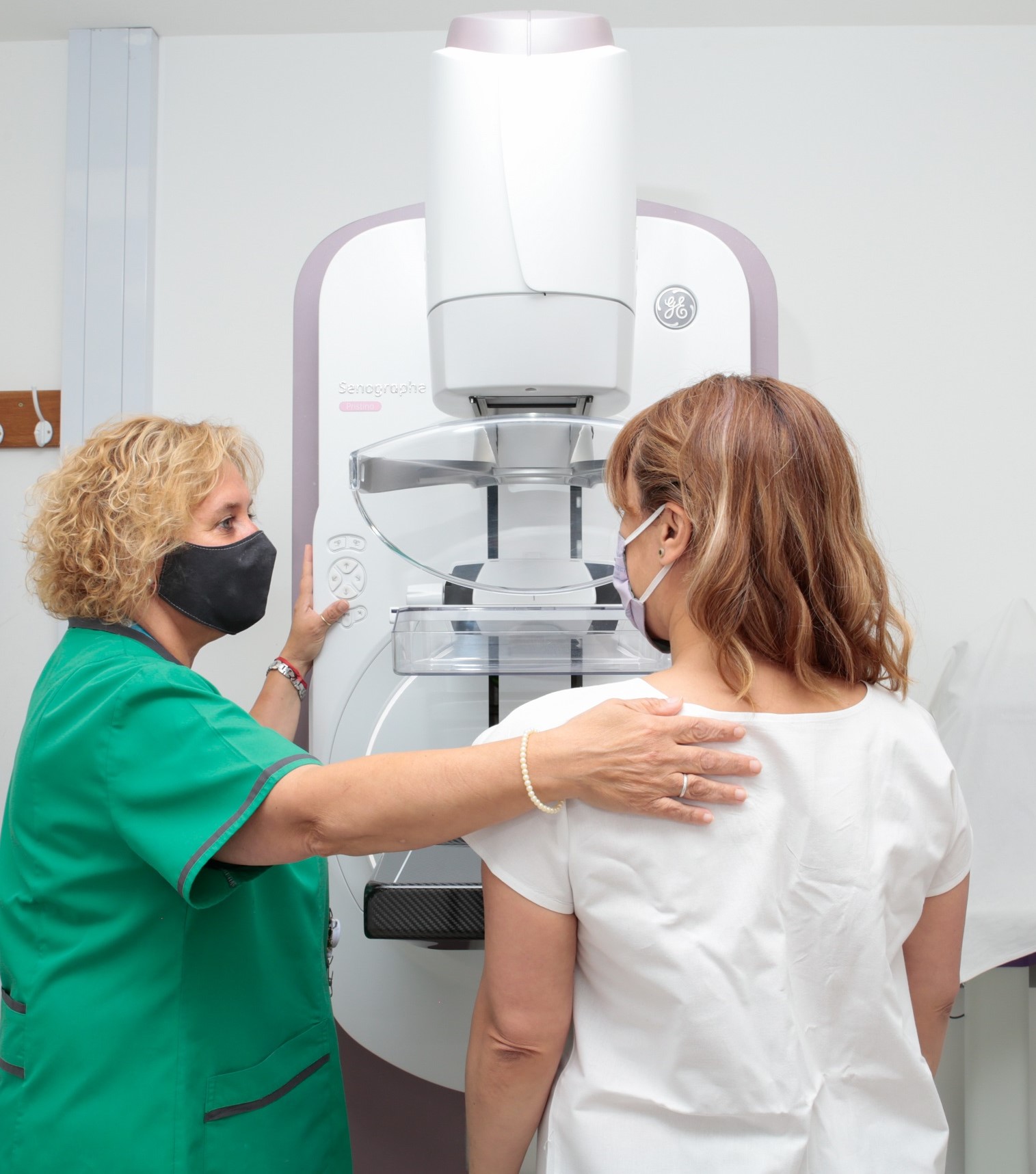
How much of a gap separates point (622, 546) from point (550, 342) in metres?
0.30

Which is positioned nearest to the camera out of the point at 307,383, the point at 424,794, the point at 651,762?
the point at 651,762

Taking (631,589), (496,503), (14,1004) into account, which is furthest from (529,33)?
(14,1004)

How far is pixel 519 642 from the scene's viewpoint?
1246mm

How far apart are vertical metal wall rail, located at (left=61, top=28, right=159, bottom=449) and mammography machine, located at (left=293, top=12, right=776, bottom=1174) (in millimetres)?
480

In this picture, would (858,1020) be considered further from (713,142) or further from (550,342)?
(713,142)

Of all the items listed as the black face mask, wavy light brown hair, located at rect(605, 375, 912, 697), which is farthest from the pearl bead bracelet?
the black face mask

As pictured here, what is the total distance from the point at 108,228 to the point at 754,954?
1.79 metres

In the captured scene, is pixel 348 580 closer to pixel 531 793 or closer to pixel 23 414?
pixel 531 793

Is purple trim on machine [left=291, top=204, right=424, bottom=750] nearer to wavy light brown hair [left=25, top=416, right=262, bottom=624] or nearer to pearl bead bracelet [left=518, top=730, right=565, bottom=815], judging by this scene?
wavy light brown hair [left=25, top=416, right=262, bottom=624]

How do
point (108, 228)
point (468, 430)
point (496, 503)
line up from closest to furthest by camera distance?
point (468, 430) < point (496, 503) < point (108, 228)

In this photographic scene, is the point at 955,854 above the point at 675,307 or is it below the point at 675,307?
below

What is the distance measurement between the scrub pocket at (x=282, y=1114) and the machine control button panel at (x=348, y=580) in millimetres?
609

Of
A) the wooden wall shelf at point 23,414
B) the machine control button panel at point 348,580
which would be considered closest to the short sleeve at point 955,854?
the machine control button panel at point 348,580

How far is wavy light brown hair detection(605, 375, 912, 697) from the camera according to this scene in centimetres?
80
